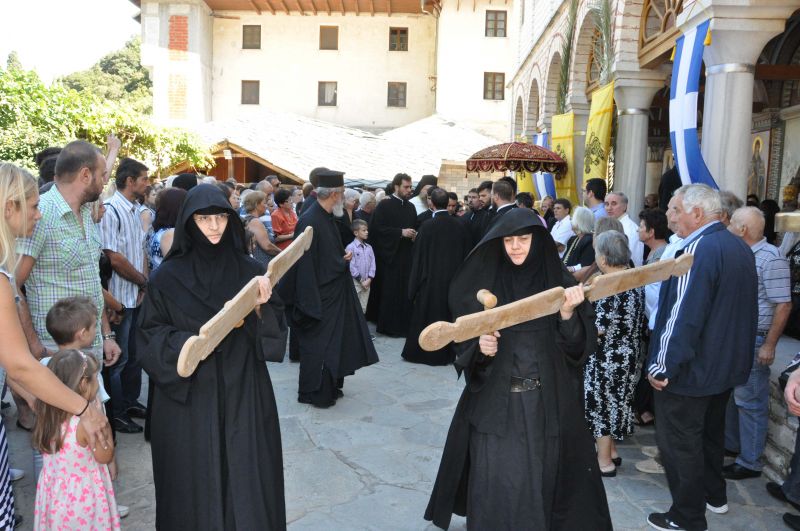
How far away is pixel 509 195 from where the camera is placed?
302 inches

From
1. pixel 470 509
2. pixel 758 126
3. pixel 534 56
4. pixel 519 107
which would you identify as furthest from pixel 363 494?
pixel 519 107

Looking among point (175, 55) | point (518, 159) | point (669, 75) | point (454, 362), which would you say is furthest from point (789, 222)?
point (175, 55)

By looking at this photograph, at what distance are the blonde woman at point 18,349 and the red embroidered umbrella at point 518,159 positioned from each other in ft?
31.5

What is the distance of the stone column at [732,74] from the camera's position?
20.9 feet

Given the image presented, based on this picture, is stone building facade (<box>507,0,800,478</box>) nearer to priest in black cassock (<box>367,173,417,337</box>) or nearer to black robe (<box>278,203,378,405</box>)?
priest in black cassock (<box>367,173,417,337</box>)

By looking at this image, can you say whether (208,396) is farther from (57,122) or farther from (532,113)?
(532,113)

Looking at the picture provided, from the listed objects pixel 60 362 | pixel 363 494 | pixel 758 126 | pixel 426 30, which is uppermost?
pixel 426 30

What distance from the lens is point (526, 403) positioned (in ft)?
10.5

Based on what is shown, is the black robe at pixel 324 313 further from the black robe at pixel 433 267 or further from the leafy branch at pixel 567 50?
the leafy branch at pixel 567 50

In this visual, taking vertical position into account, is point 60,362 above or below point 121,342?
above

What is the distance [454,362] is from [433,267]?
4334mm

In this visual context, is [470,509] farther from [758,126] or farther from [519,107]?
[519,107]

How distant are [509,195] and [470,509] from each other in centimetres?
488

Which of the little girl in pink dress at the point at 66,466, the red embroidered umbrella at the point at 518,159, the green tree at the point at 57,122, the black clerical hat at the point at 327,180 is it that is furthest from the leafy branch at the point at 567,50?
the little girl in pink dress at the point at 66,466
